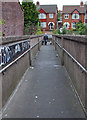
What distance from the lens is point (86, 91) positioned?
13.3ft

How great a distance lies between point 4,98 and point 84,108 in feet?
5.90

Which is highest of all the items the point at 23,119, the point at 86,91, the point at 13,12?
the point at 13,12

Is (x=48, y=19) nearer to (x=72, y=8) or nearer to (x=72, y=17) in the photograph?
(x=72, y=17)

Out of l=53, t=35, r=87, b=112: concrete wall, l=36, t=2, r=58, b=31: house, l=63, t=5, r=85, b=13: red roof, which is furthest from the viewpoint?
l=36, t=2, r=58, b=31: house

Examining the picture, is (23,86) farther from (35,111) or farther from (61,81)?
(35,111)

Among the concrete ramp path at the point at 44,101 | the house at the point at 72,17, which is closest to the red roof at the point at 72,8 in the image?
the house at the point at 72,17

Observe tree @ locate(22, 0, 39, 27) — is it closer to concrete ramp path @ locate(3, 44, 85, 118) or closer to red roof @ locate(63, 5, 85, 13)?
red roof @ locate(63, 5, 85, 13)

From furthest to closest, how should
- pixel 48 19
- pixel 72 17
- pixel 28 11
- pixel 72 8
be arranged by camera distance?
pixel 72 8 → pixel 48 19 → pixel 72 17 → pixel 28 11

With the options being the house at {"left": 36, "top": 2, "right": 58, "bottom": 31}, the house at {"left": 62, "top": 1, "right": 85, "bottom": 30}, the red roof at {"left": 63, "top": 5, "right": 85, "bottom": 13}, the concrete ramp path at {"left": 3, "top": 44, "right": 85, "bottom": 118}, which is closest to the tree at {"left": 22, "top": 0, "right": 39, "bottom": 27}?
the house at {"left": 36, "top": 2, "right": 58, "bottom": 31}

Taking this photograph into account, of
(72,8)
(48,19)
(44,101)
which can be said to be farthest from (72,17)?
(44,101)

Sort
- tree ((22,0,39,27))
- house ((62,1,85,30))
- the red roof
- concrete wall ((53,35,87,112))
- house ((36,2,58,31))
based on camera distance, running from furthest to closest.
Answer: house ((36,2,58,31)), the red roof, house ((62,1,85,30)), tree ((22,0,39,27)), concrete wall ((53,35,87,112))

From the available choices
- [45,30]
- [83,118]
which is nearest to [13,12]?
[83,118]

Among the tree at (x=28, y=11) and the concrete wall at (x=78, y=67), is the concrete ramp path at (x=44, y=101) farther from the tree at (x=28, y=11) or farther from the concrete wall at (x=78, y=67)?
the tree at (x=28, y=11)

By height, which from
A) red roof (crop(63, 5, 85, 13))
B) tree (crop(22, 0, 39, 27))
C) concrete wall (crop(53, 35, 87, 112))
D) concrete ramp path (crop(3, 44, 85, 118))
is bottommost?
concrete ramp path (crop(3, 44, 85, 118))
